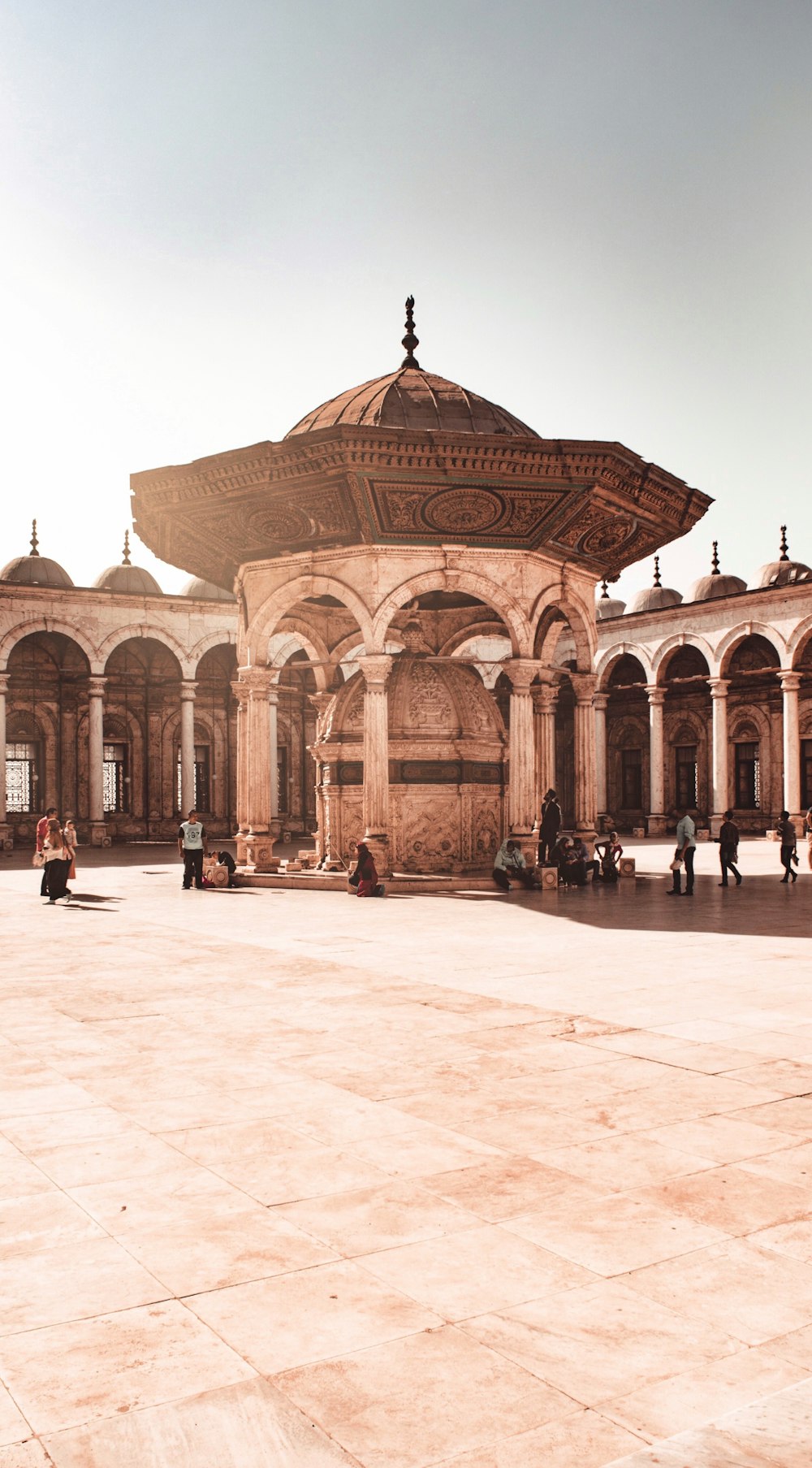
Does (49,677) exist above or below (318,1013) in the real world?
above

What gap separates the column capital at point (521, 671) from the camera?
15109 mm

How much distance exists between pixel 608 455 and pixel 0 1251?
12.4 m

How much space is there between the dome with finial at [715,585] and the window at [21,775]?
753 inches

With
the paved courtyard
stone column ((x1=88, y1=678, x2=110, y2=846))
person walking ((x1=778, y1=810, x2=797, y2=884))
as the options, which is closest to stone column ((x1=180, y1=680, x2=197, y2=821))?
stone column ((x1=88, y1=678, x2=110, y2=846))

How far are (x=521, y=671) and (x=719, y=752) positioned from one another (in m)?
17.2

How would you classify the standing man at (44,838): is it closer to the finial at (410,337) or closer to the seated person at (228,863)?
the seated person at (228,863)

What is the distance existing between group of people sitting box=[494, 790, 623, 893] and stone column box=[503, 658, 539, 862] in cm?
23

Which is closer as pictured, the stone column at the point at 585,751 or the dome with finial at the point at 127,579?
the stone column at the point at 585,751

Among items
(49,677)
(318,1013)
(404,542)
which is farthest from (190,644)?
(318,1013)

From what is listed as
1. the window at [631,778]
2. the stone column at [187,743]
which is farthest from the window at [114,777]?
the window at [631,778]

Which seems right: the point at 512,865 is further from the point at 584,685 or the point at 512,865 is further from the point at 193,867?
the point at 193,867

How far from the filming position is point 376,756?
14.8m

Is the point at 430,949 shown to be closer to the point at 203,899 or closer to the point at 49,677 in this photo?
the point at 203,899

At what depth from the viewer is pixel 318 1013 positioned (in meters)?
6.26
